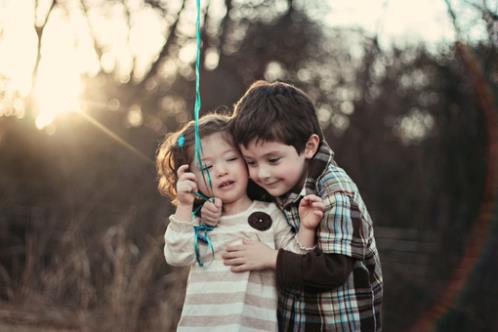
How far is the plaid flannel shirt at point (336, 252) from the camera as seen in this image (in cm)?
208

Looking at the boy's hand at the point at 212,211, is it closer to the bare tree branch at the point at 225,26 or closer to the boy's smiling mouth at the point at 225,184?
the boy's smiling mouth at the point at 225,184

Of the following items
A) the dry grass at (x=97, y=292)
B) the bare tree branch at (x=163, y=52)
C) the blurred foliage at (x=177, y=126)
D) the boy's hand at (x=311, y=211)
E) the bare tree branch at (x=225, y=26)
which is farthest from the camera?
the bare tree branch at (x=225, y=26)

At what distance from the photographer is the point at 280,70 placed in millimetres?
11492

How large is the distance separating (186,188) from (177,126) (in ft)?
25.0

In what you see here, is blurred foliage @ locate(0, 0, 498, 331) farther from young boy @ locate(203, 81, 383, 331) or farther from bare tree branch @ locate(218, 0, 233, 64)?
young boy @ locate(203, 81, 383, 331)

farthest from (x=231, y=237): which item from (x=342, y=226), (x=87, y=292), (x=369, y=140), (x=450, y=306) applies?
(x=369, y=140)

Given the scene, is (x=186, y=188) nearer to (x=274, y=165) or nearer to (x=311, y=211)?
(x=274, y=165)

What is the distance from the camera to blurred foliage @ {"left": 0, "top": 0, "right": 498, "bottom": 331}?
218 inches

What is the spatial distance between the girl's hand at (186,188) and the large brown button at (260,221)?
24cm

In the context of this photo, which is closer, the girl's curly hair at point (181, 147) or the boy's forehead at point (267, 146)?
the boy's forehead at point (267, 146)

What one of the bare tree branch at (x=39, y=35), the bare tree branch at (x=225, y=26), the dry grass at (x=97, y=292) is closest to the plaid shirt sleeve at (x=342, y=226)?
→ the dry grass at (x=97, y=292)

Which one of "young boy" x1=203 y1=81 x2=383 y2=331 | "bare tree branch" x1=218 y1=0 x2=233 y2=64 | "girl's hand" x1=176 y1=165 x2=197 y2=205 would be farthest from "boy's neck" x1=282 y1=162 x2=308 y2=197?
"bare tree branch" x1=218 y1=0 x2=233 y2=64

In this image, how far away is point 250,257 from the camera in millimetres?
2148

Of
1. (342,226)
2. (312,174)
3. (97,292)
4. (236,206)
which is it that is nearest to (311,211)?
(342,226)
